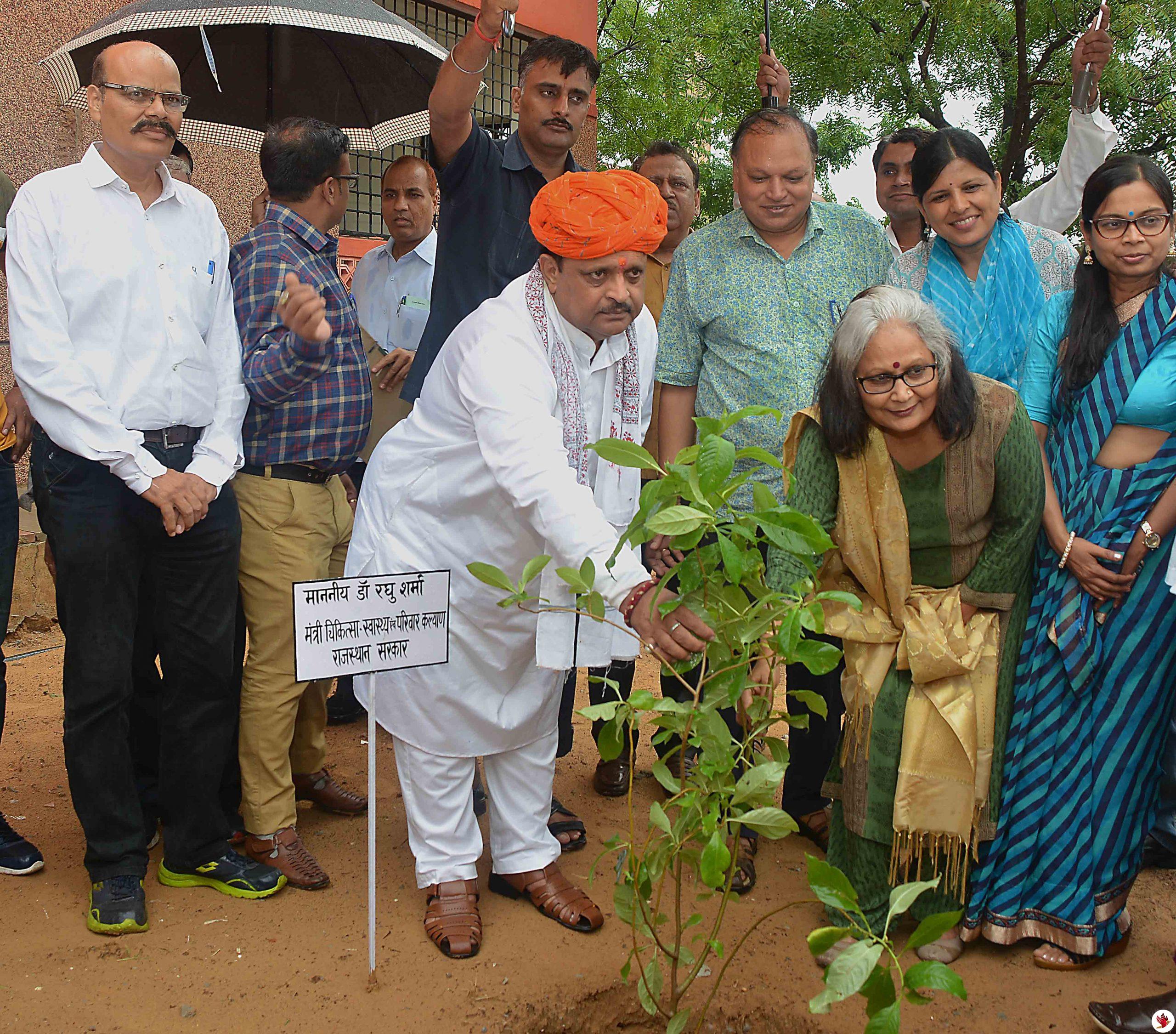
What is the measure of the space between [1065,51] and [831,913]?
11603mm

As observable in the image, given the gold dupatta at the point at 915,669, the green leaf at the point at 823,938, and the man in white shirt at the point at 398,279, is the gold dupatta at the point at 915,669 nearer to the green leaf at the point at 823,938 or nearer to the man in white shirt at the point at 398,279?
the green leaf at the point at 823,938

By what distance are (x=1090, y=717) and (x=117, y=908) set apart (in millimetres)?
2510

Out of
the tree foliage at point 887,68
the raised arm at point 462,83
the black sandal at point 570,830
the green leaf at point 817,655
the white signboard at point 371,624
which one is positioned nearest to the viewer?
the green leaf at point 817,655

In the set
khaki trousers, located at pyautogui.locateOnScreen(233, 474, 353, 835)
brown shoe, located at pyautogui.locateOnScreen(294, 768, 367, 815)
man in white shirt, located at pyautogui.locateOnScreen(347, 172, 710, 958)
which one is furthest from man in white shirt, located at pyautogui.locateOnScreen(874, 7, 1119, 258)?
brown shoe, located at pyautogui.locateOnScreen(294, 768, 367, 815)

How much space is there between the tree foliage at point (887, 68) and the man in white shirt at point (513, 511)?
30.9 ft

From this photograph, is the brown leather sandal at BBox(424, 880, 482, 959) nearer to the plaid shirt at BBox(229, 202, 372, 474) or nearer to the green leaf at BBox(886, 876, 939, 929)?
the plaid shirt at BBox(229, 202, 372, 474)

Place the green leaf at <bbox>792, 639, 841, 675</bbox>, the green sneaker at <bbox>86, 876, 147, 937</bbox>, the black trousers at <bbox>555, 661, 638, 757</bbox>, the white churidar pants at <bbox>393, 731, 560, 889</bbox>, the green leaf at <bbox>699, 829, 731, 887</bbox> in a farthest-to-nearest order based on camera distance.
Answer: the black trousers at <bbox>555, 661, 638, 757</bbox> → the white churidar pants at <bbox>393, 731, 560, 889</bbox> → the green sneaker at <bbox>86, 876, 147, 937</bbox> → the green leaf at <bbox>792, 639, 841, 675</bbox> → the green leaf at <bbox>699, 829, 731, 887</bbox>

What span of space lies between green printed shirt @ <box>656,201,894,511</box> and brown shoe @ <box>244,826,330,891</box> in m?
1.61

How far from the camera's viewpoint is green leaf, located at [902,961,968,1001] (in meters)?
1.62

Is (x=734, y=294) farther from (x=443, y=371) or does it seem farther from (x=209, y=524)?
(x=209, y=524)

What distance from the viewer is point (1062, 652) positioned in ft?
9.01

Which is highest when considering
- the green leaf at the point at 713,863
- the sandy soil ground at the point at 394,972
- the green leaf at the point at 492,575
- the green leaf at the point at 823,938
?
the green leaf at the point at 492,575

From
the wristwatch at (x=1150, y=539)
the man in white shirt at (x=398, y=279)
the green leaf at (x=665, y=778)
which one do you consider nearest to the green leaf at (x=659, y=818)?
the green leaf at (x=665, y=778)

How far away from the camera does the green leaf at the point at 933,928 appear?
1625 mm
